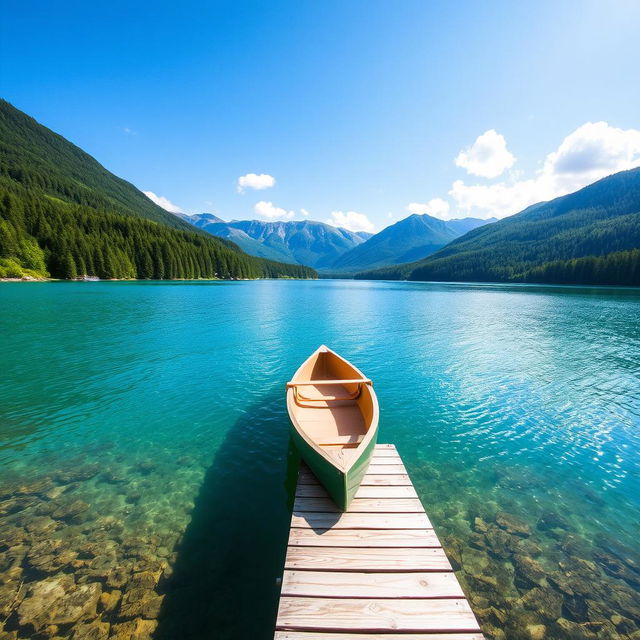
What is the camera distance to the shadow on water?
17.1ft

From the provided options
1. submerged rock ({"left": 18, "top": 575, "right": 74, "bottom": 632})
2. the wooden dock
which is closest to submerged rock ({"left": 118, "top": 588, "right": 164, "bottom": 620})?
submerged rock ({"left": 18, "top": 575, "right": 74, "bottom": 632})

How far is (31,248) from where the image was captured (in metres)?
84.8

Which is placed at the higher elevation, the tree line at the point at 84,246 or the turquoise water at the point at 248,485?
the tree line at the point at 84,246

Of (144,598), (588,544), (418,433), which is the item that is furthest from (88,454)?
(588,544)

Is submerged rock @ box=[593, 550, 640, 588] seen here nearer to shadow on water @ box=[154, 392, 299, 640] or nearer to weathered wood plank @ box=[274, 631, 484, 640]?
weathered wood plank @ box=[274, 631, 484, 640]

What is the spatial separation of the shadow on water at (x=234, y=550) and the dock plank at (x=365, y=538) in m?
1.43

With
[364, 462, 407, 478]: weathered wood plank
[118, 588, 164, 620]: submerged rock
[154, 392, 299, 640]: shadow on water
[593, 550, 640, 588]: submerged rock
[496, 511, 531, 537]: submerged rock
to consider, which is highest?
[364, 462, 407, 478]: weathered wood plank

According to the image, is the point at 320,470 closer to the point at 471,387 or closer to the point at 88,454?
the point at 88,454

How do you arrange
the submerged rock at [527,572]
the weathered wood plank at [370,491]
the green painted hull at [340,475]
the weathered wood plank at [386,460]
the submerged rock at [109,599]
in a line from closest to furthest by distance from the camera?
the submerged rock at [109,599] → the green painted hull at [340,475] → the submerged rock at [527,572] → the weathered wood plank at [370,491] → the weathered wood plank at [386,460]

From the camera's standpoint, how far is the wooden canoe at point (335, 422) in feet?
19.8

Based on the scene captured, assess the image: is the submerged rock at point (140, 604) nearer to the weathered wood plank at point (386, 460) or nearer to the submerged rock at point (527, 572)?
the weathered wood plank at point (386, 460)

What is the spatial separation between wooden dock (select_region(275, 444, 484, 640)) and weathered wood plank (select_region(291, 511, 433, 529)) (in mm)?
20

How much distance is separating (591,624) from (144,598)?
327 inches

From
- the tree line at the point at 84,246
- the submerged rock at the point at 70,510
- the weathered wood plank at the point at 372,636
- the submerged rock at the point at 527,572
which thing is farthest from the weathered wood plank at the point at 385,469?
the tree line at the point at 84,246
